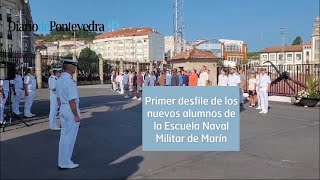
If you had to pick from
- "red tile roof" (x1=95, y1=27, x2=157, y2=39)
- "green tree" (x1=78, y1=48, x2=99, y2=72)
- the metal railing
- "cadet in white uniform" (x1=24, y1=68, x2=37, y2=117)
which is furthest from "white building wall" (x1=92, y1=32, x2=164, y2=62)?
"cadet in white uniform" (x1=24, y1=68, x2=37, y2=117)

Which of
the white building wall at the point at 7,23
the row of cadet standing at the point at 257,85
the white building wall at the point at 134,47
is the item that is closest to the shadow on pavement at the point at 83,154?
the row of cadet standing at the point at 257,85

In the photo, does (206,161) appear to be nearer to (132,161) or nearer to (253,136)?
(132,161)

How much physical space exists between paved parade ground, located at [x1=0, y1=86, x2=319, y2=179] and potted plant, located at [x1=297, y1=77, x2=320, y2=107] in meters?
6.20

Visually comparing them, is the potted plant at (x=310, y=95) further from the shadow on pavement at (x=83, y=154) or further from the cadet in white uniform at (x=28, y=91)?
the cadet in white uniform at (x=28, y=91)

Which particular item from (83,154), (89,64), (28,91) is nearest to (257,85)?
(28,91)

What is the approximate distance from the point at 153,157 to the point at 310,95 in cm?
1238

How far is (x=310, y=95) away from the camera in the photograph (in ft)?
59.8

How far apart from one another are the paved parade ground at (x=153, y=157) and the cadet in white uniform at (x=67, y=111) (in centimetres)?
28

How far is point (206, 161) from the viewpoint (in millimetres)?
7418

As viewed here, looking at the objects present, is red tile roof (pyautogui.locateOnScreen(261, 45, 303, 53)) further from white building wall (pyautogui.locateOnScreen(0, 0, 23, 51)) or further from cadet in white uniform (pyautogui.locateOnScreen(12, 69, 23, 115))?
cadet in white uniform (pyautogui.locateOnScreen(12, 69, 23, 115))

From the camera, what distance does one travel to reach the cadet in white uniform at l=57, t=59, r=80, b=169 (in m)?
7.05

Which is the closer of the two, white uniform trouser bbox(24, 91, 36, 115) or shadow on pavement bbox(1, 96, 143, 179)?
shadow on pavement bbox(1, 96, 143, 179)

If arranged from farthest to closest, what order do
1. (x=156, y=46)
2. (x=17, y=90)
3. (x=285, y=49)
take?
(x=156, y=46) < (x=285, y=49) < (x=17, y=90)

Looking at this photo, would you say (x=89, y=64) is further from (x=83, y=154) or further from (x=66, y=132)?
(x=66, y=132)
